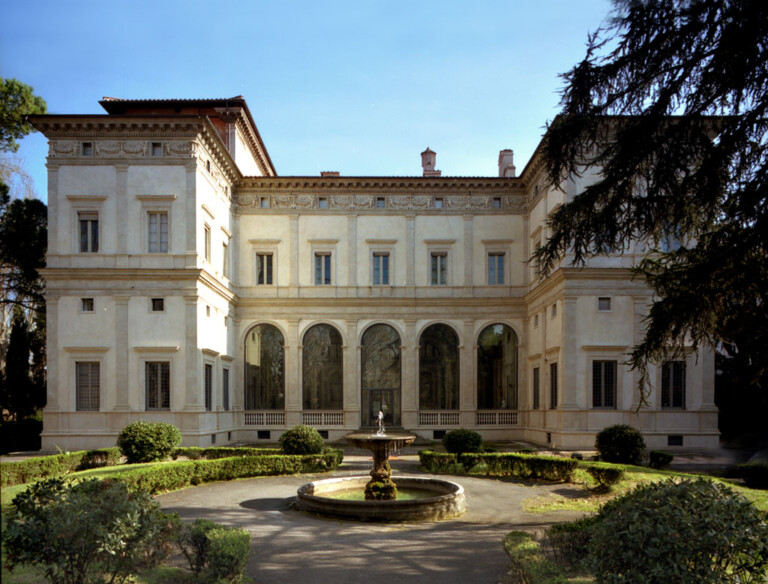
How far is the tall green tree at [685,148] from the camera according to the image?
31.5 feet

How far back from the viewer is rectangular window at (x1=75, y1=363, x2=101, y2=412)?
26562mm

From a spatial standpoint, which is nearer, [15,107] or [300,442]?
[300,442]

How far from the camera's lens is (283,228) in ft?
110

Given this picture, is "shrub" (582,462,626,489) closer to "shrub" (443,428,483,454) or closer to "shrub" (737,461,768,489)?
→ "shrub" (737,461,768,489)

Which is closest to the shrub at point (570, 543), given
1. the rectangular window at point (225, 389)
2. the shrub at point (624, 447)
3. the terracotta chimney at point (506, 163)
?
the shrub at point (624, 447)

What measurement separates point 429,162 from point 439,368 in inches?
→ 494

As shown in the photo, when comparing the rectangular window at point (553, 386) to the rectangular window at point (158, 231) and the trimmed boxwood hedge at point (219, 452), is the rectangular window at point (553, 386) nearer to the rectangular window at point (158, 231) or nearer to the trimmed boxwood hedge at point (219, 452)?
the trimmed boxwood hedge at point (219, 452)

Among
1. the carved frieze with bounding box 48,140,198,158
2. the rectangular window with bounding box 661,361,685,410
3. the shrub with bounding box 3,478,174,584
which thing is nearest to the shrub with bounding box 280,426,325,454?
the carved frieze with bounding box 48,140,198,158

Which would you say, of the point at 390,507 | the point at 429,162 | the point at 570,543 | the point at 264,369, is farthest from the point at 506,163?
the point at 570,543

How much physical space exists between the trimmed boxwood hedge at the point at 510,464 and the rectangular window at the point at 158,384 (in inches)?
443

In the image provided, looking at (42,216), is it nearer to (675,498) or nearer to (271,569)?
(271,569)

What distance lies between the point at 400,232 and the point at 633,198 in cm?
2364

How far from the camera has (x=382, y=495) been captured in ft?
49.8

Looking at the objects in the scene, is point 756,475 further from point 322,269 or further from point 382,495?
point 322,269
